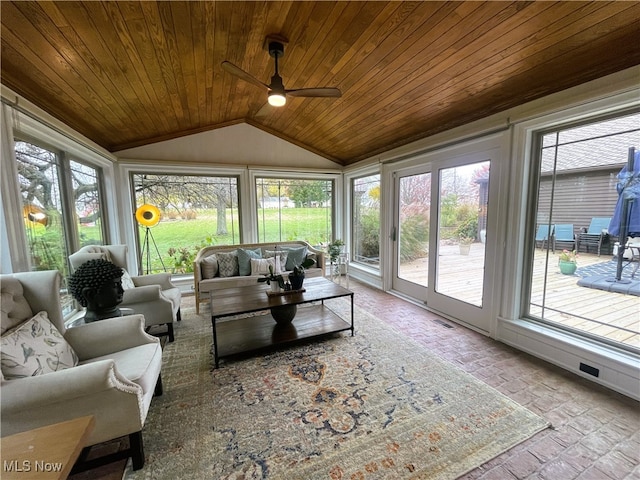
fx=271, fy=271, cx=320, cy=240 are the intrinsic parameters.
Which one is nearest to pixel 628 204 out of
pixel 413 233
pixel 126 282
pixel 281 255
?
pixel 413 233

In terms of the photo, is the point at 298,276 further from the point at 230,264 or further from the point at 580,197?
the point at 580,197

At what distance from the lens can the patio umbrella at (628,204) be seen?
2008 millimetres

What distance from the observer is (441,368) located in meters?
2.34

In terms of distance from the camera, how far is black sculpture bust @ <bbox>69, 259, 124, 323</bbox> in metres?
2.15

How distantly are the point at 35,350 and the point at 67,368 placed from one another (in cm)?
20

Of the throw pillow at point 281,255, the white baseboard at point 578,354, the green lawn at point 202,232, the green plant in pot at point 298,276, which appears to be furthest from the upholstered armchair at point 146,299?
the white baseboard at point 578,354

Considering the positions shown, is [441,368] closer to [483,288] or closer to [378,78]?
[483,288]

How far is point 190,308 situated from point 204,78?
3008 millimetres

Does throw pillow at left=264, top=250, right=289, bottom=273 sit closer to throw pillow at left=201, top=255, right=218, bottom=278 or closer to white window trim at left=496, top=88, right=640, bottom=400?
throw pillow at left=201, top=255, right=218, bottom=278

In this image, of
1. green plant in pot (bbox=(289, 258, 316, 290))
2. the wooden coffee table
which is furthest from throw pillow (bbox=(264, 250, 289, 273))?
green plant in pot (bbox=(289, 258, 316, 290))

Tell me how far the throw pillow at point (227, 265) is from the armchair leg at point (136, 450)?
261 cm

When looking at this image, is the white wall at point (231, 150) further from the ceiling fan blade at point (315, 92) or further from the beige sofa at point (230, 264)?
the ceiling fan blade at point (315, 92)

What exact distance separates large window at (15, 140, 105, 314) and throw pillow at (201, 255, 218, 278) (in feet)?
4.49

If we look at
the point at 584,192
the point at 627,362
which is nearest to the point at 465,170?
the point at 584,192
